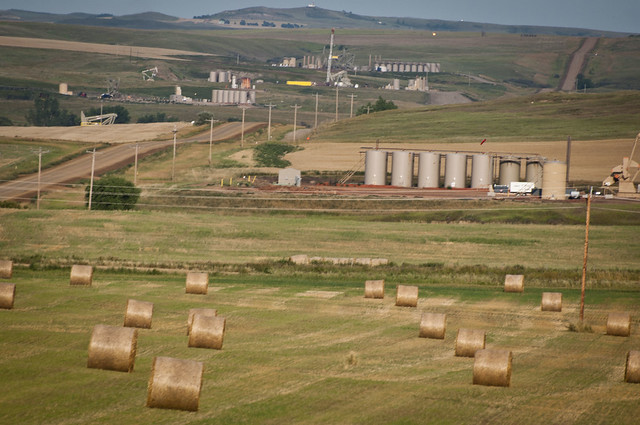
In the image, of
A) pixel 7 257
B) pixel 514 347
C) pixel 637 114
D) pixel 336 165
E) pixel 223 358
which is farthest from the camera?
pixel 637 114

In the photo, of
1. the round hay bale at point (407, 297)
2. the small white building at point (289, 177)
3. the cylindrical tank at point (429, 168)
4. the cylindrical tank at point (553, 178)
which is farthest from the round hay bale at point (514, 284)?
the cylindrical tank at point (429, 168)

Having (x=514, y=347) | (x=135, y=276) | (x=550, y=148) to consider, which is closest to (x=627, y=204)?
(x=550, y=148)

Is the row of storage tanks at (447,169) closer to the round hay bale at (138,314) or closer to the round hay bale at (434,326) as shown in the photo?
the round hay bale at (434,326)

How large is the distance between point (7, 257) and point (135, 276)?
13.1 metres

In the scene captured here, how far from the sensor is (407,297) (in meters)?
42.2

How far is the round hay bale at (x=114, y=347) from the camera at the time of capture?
23531 mm

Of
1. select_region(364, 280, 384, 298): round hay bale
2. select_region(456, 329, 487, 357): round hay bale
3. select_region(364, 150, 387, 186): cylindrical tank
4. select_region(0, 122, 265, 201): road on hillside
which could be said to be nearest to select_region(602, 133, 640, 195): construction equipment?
select_region(364, 150, 387, 186): cylindrical tank

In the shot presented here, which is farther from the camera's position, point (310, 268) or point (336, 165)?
point (336, 165)

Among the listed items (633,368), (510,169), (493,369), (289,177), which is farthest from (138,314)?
(510,169)

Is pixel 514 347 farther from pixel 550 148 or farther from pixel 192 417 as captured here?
pixel 550 148

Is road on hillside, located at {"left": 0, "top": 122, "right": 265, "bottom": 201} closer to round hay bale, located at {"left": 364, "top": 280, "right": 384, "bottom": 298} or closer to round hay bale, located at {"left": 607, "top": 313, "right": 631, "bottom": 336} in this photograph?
round hay bale, located at {"left": 364, "top": 280, "right": 384, "bottom": 298}

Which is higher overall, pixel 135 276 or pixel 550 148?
pixel 550 148

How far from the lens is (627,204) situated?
332 feet

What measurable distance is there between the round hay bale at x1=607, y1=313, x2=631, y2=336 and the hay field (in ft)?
1.49
